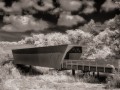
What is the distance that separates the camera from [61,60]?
1200 inches

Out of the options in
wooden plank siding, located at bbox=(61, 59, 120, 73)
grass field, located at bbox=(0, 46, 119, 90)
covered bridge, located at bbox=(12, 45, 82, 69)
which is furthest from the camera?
covered bridge, located at bbox=(12, 45, 82, 69)

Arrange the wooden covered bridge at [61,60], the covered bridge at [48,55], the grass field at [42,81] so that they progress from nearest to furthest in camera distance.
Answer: the grass field at [42,81]
the wooden covered bridge at [61,60]
the covered bridge at [48,55]

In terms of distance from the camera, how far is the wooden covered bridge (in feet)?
81.6

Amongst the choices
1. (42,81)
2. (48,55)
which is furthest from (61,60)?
(42,81)

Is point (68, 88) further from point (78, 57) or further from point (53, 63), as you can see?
point (78, 57)

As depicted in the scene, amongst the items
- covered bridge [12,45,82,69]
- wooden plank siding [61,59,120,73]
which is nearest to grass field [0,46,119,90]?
wooden plank siding [61,59,120,73]

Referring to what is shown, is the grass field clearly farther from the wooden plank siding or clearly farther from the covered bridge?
the covered bridge

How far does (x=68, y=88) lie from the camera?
21.9 meters

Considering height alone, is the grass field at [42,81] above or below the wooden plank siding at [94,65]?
below

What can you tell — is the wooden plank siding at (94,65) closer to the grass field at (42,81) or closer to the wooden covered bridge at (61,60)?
the wooden covered bridge at (61,60)

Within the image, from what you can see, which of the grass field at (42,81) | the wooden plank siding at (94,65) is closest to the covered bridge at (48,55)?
the wooden plank siding at (94,65)

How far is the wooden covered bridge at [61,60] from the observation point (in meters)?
24.9

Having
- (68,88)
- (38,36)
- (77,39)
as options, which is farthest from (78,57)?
(38,36)

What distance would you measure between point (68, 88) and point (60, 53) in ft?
31.2
